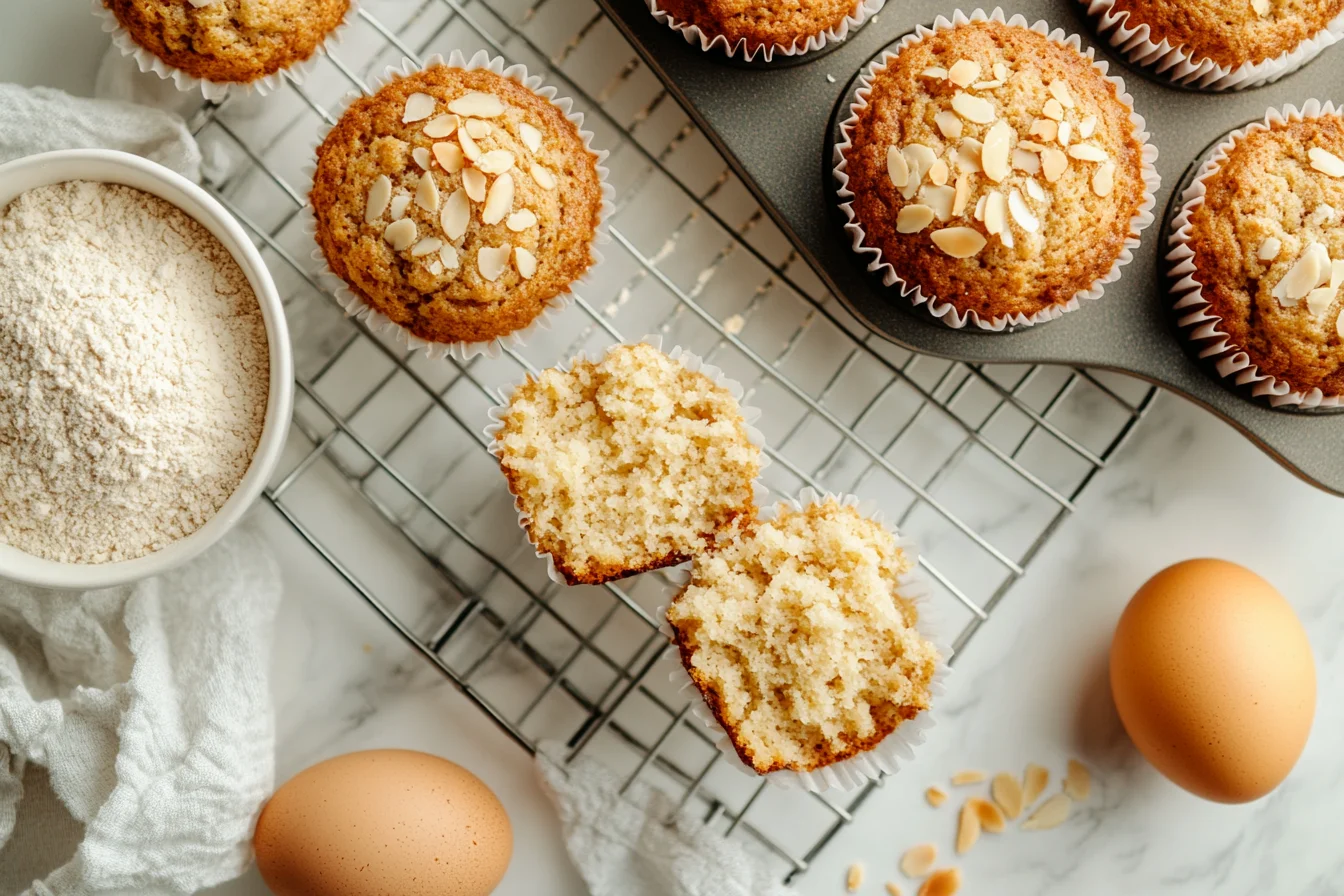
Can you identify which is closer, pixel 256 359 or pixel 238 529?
pixel 256 359

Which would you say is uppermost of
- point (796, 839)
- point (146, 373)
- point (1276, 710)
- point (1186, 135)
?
point (1186, 135)

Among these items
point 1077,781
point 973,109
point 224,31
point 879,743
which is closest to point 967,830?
point 1077,781

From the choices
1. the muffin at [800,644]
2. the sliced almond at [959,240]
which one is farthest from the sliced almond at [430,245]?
the sliced almond at [959,240]

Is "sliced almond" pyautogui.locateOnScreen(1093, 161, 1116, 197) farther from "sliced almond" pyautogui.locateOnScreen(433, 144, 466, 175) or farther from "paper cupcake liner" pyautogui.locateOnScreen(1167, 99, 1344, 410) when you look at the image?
"sliced almond" pyautogui.locateOnScreen(433, 144, 466, 175)

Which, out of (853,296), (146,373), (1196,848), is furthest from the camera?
(1196,848)

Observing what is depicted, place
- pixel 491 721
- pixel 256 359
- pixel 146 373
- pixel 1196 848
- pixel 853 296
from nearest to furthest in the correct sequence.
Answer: pixel 146 373 → pixel 256 359 → pixel 853 296 → pixel 491 721 → pixel 1196 848

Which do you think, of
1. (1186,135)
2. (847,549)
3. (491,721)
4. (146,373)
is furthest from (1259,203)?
(146,373)

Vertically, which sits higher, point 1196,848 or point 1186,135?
point 1186,135

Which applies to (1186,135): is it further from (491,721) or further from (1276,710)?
(491,721)
